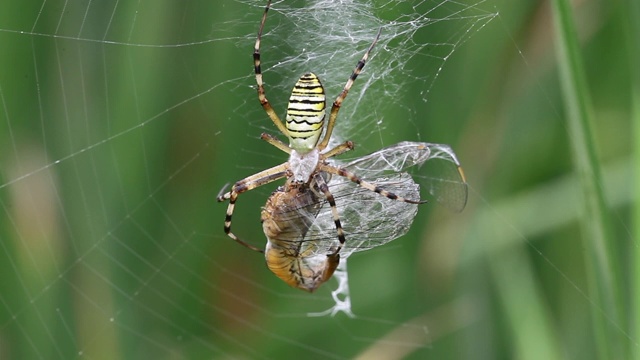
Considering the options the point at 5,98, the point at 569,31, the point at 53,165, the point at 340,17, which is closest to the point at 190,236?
the point at 53,165

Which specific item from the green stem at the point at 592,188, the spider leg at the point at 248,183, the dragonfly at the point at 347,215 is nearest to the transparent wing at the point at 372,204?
the dragonfly at the point at 347,215

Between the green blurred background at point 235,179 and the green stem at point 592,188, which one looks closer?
the green stem at point 592,188

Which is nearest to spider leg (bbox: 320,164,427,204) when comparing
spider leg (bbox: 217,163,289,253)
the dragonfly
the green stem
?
the dragonfly

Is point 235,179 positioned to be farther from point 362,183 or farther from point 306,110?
point 306,110

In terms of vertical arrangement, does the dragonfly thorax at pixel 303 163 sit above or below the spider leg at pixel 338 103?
below

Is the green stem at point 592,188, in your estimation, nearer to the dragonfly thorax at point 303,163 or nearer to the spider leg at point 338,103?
the spider leg at point 338,103
